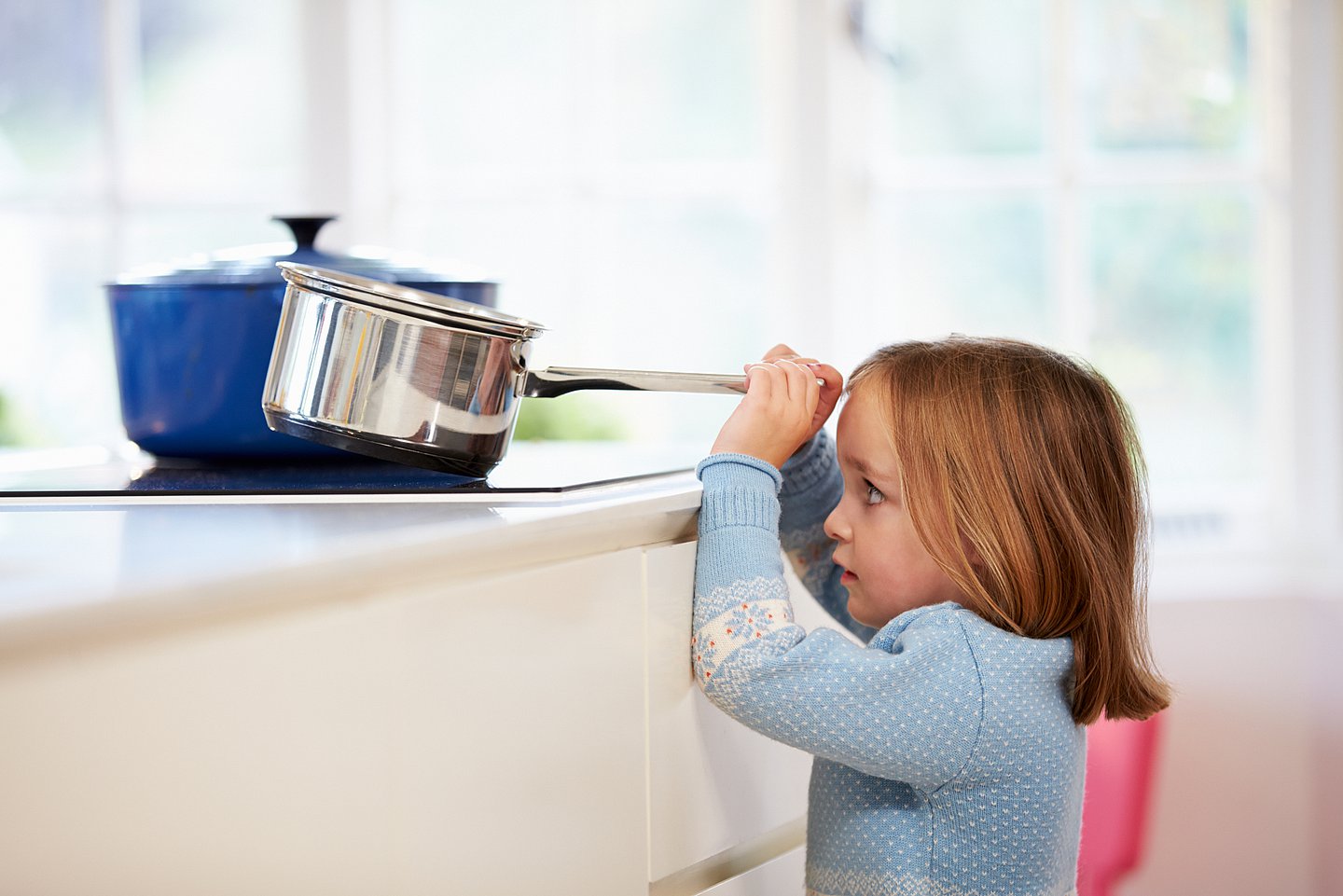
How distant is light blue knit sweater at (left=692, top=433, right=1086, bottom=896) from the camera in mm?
686

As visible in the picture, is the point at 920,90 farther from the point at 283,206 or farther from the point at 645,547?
the point at 645,547

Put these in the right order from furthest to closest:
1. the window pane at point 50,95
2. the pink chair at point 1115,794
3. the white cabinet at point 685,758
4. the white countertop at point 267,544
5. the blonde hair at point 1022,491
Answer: the window pane at point 50,95
the pink chair at point 1115,794
the blonde hair at point 1022,491
the white cabinet at point 685,758
the white countertop at point 267,544

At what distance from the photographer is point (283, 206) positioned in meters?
1.91

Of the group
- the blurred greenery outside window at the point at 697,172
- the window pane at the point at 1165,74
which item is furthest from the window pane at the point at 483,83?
the window pane at the point at 1165,74

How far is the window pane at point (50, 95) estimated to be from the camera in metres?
1.88

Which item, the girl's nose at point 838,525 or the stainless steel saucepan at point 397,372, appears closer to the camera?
the stainless steel saucepan at point 397,372

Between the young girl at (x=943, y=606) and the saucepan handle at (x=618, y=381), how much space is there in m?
0.03

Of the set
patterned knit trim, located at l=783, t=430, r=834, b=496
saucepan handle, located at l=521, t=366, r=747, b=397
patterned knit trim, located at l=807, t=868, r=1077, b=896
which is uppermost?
saucepan handle, located at l=521, t=366, r=747, b=397

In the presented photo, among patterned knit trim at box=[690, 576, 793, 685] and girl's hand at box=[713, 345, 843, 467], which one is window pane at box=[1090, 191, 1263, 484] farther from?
patterned knit trim at box=[690, 576, 793, 685]

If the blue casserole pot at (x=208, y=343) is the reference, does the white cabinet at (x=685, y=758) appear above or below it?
below

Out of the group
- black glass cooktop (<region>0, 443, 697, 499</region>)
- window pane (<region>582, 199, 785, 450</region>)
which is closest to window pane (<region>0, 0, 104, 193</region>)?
window pane (<region>582, 199, 785, 450</region>)

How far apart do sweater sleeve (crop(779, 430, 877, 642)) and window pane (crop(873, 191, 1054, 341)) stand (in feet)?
3.68

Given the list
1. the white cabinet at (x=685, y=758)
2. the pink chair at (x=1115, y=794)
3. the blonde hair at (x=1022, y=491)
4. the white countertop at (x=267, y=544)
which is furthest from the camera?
the pink chair at (x=1115, y=794)

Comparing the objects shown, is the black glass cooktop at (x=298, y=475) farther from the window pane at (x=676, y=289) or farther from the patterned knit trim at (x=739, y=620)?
the window pane at (x=676, y=289)
